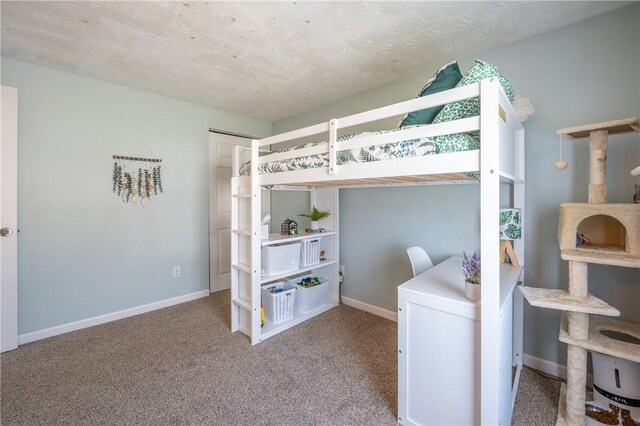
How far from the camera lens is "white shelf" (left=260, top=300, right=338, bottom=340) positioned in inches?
89.6

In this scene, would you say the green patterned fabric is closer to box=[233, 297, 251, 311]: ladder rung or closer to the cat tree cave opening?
the cat tree cave opening

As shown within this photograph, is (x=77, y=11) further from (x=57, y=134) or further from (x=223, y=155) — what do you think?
(x=223, y=155)

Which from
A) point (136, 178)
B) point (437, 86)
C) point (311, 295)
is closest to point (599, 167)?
point (437, 86)

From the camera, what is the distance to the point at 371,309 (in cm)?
276

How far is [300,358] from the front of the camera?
1.98 m

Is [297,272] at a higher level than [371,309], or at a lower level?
higher

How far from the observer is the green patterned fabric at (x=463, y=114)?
1.17 m

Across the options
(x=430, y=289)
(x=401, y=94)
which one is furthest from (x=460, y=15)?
(x=430, y=289)

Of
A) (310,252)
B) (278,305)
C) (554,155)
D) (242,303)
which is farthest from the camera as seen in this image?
(310,252)

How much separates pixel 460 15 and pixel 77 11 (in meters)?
2.22

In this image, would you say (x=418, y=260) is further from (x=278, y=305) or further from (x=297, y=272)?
(x=278, y=305)

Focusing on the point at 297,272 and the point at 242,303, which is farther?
the point at 297,272

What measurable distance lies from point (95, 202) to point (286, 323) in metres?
2.03

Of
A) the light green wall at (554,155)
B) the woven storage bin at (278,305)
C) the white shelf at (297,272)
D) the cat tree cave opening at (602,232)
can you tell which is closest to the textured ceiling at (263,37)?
the light green wall at (554,155)
